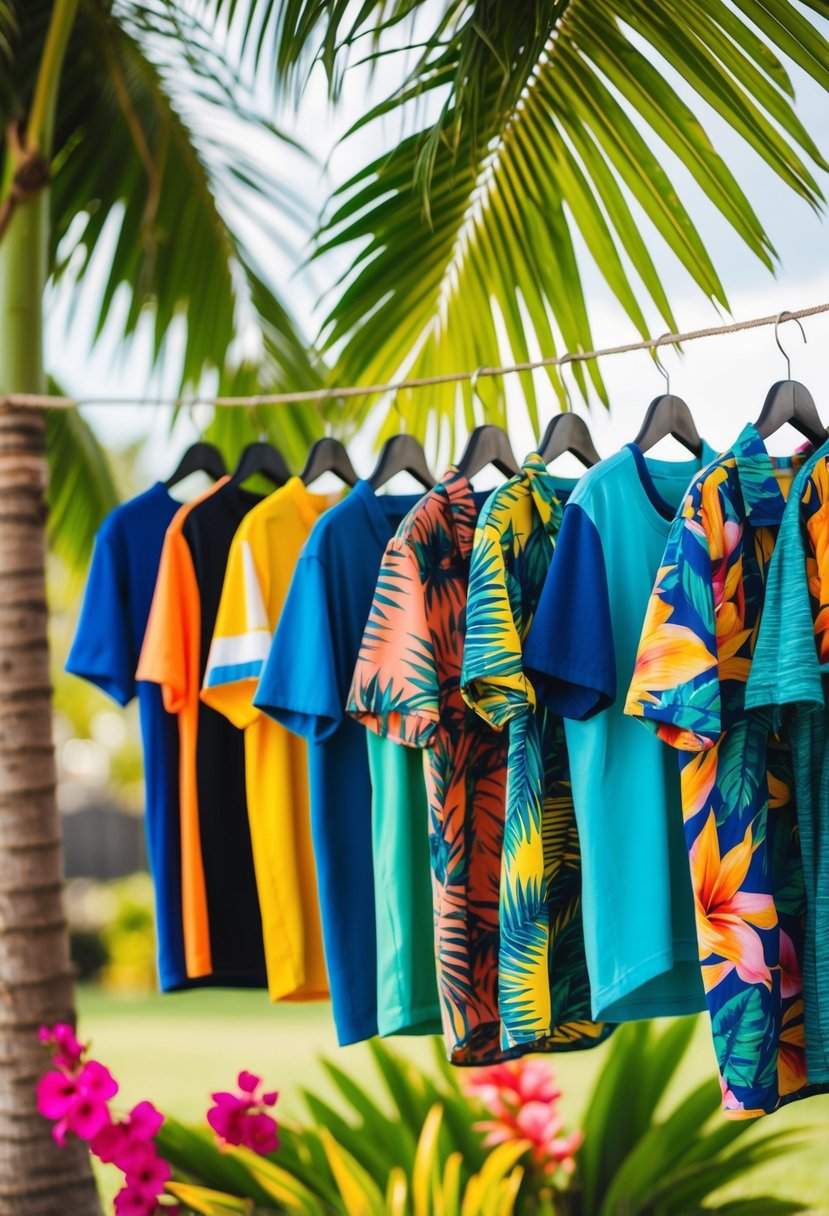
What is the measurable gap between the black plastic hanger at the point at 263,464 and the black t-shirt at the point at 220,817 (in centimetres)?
12

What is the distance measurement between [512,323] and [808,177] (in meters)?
0.68

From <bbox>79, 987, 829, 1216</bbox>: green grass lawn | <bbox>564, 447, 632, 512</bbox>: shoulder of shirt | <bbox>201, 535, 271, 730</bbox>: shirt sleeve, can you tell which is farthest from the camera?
<bbox>79, 987, 829, 1216</bbox>: green grass lawn

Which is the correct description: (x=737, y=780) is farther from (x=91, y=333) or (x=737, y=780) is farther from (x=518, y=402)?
(x=91, y=333)

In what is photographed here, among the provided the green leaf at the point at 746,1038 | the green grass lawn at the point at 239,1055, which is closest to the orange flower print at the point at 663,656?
Result: the green leaf at the point at 746,1038

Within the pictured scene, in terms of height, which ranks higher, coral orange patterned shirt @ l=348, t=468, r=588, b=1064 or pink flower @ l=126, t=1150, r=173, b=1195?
coral orange patterned shirt @ l=348, t=468, r=588, b=1064

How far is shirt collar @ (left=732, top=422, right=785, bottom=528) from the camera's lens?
4.94 ft

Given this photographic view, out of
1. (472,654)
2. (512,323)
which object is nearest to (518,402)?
(512,323)

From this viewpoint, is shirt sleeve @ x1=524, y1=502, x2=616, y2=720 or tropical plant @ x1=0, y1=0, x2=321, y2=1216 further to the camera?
tropical plant @ x1=0, y1=0, x2=321, y2=1216

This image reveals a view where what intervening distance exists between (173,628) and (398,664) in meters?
0.48

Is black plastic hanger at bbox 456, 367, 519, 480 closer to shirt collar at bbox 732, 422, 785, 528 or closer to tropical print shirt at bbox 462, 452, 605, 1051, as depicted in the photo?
tropical print shirt at bbox 462, 452, 605, 1051

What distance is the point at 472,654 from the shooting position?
1.52m

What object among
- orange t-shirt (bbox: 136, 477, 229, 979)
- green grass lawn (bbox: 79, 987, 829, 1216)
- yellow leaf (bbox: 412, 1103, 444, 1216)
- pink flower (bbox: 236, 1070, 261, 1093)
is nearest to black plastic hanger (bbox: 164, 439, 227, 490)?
orange t-shirt (bbox: 136, 477, 229, 979)

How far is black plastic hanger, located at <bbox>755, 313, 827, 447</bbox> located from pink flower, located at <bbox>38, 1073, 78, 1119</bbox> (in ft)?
5.21

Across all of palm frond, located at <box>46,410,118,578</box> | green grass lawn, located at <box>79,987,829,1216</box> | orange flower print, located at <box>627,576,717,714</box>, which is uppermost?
palm frond, located at <box>46,410,118,578</box>
